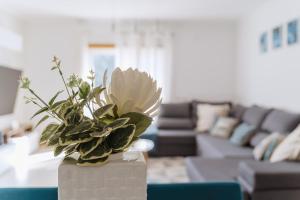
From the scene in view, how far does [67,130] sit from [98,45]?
5.50 metres

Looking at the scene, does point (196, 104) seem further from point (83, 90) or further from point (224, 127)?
point (83, 90)

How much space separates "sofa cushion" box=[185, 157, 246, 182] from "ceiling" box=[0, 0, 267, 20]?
2.56 meters

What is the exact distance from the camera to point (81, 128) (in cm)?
72

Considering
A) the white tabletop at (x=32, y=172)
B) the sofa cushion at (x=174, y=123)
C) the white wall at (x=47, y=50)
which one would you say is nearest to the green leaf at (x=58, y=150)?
the white tabletop at (x=32, y=172)

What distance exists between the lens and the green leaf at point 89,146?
710mm

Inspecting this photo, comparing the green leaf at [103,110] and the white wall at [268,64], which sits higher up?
the white wall at [268,64]

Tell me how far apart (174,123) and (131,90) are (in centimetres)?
463

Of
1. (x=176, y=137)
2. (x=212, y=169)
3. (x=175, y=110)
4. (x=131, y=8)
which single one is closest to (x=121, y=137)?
(x=212, y=169)

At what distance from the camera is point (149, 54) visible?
19.4 feet

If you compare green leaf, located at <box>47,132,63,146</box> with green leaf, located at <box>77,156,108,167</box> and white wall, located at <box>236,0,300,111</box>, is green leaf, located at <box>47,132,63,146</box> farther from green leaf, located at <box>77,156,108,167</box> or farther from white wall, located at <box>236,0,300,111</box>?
white wall, located at <box>236,0,300,111</box>

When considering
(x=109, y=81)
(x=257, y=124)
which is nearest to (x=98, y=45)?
(x=257, y=124)

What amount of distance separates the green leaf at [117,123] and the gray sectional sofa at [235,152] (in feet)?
5.50

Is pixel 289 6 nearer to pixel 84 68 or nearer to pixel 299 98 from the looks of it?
pixel 299 98

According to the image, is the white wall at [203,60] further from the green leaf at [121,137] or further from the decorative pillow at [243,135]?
the green leaf at [121,137]
